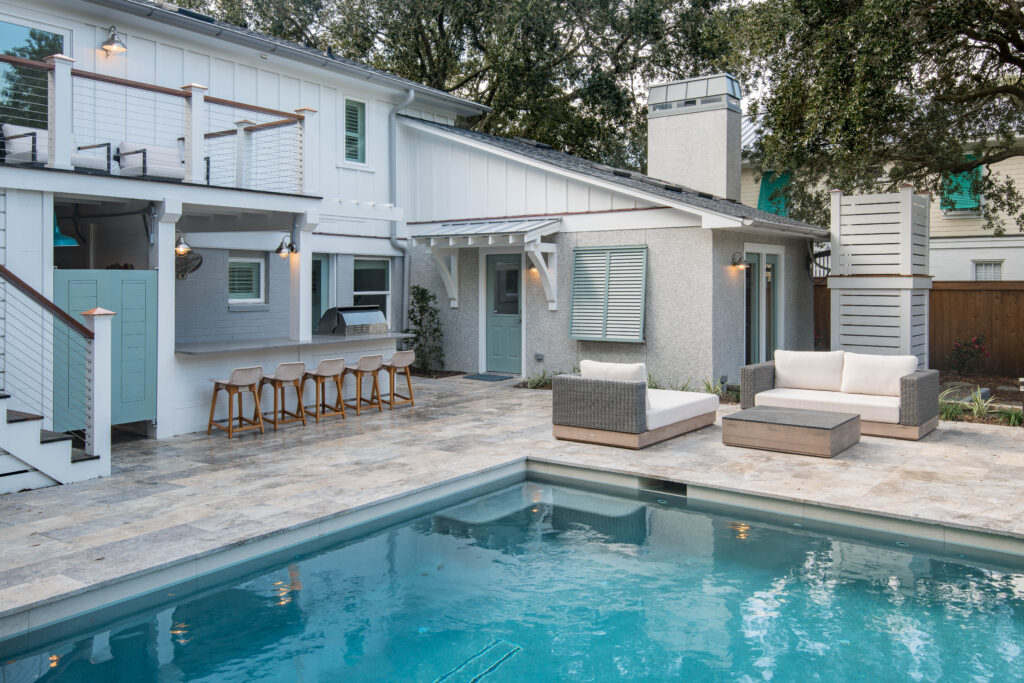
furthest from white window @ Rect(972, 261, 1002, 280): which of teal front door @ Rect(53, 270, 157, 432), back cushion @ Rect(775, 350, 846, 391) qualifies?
teal front door @ Rect(53, 270, 157, 432)

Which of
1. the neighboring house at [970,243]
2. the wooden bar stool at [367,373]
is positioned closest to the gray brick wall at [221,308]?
the wooden bar stool at [367,373]

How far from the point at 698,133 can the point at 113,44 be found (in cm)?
987

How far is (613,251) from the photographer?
12.6 meters

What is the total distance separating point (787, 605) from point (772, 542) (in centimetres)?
112

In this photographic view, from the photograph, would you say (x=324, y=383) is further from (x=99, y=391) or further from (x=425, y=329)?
(x=425, y=329)

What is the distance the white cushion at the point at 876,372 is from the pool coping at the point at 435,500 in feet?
11.5

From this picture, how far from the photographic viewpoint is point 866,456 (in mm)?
7938

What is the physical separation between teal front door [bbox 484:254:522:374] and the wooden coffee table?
611cm

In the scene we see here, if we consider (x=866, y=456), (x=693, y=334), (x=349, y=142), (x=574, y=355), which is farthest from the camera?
(x=349, y=142)

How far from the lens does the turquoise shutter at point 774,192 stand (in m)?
17.0

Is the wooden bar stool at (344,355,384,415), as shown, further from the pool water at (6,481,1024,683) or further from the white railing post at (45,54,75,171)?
the pool water at (6,481,1024,683)

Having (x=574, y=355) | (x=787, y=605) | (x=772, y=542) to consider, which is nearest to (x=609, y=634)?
(x=787, y=605)

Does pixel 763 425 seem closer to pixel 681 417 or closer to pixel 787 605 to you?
pixel 681 417

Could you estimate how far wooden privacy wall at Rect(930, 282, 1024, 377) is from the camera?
14.2 metres
